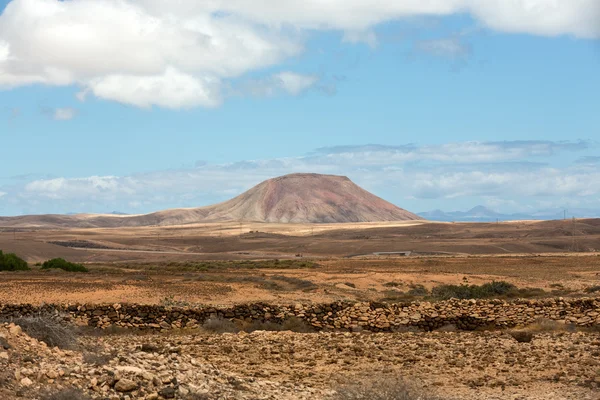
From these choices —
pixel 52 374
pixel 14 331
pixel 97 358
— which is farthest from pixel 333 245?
pixel 52 374

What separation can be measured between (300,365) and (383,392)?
3911mm

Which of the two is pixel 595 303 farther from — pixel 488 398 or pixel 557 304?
pixel 488 398

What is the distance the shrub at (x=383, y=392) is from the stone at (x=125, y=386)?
9.92 ft

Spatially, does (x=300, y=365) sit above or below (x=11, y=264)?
below

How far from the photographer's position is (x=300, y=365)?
46.7ft

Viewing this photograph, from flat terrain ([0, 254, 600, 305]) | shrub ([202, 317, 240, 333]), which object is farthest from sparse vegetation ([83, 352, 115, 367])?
flat terrain ([0, 254, 600, 305])

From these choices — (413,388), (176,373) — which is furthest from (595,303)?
(176,373)

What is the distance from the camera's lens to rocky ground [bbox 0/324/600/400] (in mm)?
9891

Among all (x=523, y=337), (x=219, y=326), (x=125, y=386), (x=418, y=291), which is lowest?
(x=418, y=291)

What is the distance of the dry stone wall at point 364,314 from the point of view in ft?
65.4

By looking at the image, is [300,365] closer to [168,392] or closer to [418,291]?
[168,392]

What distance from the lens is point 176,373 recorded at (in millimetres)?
10875

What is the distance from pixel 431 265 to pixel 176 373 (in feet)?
172

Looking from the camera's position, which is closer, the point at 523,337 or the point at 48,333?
the point at 48,333
